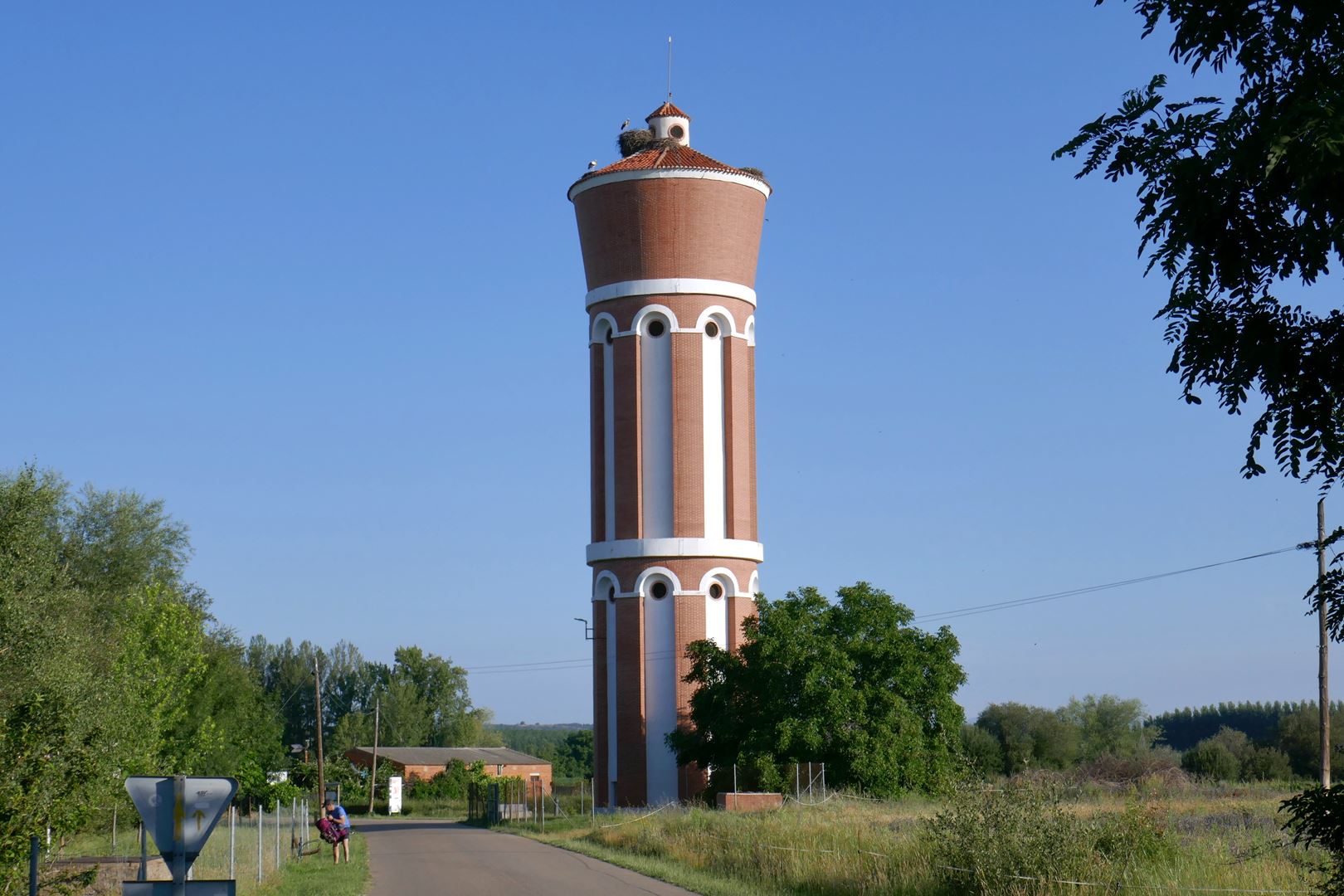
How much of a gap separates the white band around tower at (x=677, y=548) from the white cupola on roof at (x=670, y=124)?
14191 mm

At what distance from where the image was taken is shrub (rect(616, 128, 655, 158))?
1972 inches

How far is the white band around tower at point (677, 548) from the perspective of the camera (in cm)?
4584

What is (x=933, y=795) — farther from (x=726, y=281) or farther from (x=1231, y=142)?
(x=1231, y=142)

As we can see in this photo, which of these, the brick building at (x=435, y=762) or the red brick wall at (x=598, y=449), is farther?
the brick building at (x=435, y=762)

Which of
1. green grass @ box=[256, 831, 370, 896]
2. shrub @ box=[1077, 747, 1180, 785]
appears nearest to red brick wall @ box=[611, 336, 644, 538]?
green grass @ box=[256, 831, 370, 896]

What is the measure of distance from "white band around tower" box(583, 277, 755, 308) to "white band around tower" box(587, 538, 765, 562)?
26.1 feet

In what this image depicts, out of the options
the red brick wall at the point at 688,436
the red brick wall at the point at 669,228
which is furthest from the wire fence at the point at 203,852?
the red brick wall at the point at 669,228

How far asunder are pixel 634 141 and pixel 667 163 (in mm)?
3657

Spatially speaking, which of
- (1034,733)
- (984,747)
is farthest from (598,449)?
(1034,733)

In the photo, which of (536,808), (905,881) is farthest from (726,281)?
(905,881)

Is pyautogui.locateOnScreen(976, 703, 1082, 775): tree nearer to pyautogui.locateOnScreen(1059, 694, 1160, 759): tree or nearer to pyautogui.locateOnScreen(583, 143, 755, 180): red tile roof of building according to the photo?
pyautogui.locateOnScreen(1059, 694, 1160, 759): tree

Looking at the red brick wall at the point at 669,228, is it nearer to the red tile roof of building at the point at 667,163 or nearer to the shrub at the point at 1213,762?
the red tile roof of building at the point at 667,163

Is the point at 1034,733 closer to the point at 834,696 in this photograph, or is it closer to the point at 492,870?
the point at 834,696

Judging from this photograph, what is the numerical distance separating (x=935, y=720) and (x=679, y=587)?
29.5 feet
